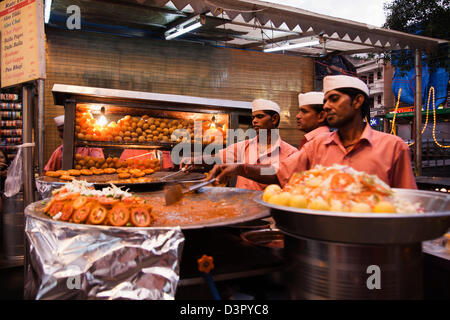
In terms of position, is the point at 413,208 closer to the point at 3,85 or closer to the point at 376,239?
the point at 376,239

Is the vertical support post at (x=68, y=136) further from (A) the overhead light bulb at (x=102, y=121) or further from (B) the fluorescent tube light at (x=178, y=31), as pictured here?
(B) the fluorescent tube light at (x=178, y=31)

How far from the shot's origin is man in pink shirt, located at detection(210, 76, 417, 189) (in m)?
1.77

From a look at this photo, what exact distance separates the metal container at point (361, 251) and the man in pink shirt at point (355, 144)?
0.78 meters

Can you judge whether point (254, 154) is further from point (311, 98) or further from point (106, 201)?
point (106, 201)

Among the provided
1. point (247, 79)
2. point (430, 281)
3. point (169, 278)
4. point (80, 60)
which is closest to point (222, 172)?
point (169, 278)

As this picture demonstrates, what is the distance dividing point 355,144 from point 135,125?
3492mm

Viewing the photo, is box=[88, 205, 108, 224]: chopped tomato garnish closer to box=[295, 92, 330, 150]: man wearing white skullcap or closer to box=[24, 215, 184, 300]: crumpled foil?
box=[24, 215, 184, 300]: crumpled foil

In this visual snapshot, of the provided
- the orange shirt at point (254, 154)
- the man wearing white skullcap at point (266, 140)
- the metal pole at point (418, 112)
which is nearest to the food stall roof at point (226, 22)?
the metal pole at point (418, 112)

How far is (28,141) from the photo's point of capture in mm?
2980

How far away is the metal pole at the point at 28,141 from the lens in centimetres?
291

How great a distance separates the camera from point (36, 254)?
1.29m

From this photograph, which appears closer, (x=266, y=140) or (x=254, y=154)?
(x=266, y=140)

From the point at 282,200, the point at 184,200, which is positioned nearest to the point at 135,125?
the point at 184,200
